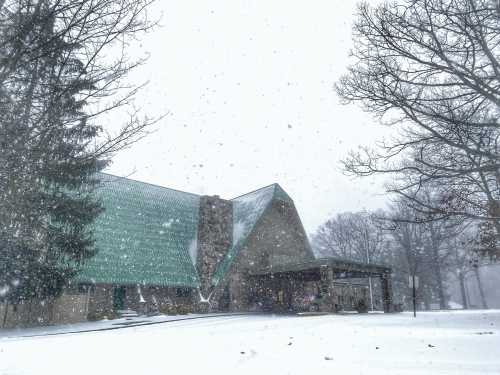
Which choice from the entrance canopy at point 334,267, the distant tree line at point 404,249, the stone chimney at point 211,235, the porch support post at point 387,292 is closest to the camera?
the entrance canopy at point 334,267

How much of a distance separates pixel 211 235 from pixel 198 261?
74.5 inches

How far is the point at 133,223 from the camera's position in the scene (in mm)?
20719

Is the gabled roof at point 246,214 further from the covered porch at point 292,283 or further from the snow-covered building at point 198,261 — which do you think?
the covered porch at point 292,283

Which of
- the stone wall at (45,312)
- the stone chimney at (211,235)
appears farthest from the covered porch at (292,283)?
the stone wall at (45,312)

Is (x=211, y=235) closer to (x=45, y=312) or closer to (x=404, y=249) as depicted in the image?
(x=45, y=312)

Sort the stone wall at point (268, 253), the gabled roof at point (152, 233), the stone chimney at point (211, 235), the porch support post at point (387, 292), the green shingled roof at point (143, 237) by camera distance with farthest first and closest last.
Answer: the stone wall at point (268, 253)
the stone chimney at point (211, 235)
the porch support post at point (387, 292)
the gabled roof at point (152, 233)
the green shingled roof at point (143, 237)

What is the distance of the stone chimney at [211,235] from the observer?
20936 millimetres

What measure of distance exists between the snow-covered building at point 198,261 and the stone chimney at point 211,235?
0.21 ft

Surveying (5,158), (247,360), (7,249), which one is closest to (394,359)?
(247,360)

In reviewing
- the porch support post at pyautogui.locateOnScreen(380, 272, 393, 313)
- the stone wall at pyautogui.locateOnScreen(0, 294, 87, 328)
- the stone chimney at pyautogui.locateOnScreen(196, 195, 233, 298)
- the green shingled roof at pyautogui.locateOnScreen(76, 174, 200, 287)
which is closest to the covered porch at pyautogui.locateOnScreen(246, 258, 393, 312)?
the porch support post at pyautogui.locateOnScreen(380, 272, 393, 313)

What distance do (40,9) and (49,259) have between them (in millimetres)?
11112

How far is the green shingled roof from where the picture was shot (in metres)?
17.6

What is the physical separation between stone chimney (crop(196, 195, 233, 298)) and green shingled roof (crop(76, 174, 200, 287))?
25.3 inches

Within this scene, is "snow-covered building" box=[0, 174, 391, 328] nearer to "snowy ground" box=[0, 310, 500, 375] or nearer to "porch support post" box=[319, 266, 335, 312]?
"porch support post" box=[319, 266, 335, 312]
